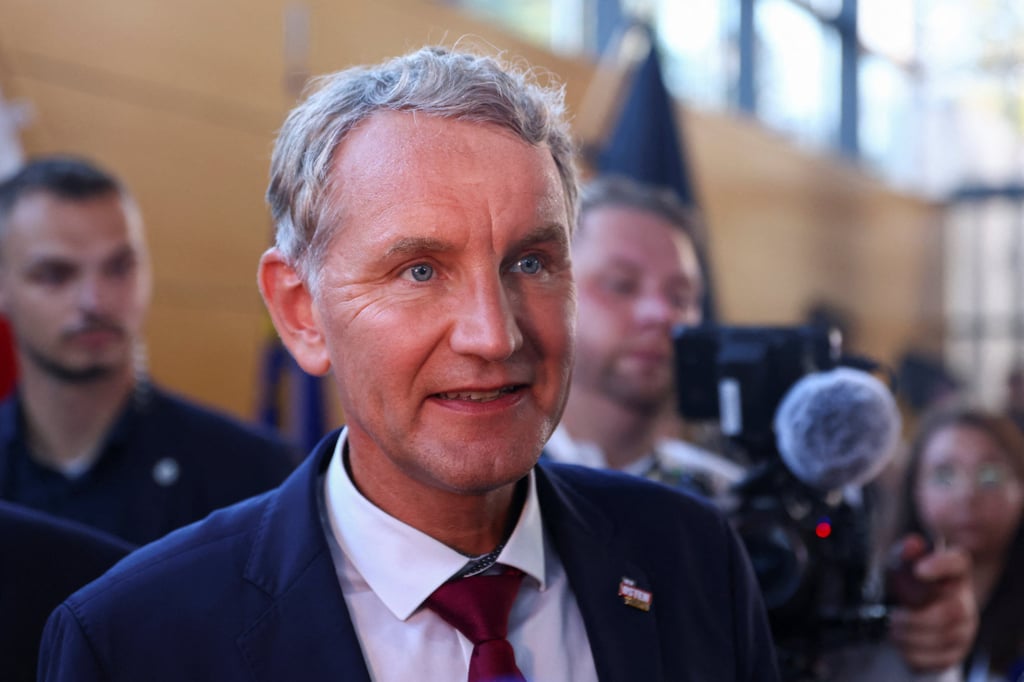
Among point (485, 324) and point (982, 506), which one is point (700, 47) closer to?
Result: point (982, 506)

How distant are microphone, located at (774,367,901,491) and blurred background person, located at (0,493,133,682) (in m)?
0.93

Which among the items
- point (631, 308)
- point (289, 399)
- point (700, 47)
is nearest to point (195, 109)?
point (289, 399)

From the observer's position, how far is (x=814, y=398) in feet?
5.34

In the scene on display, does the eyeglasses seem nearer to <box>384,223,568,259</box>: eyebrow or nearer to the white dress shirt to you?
the white dress shirt

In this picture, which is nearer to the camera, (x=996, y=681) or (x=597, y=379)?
(x=597, y=379)

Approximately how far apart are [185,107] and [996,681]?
10.1ft

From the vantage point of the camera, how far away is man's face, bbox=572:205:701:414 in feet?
7.66

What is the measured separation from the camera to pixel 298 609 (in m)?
1.22

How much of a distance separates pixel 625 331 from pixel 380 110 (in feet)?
3.86

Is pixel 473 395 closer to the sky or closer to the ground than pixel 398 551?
closer to the sky

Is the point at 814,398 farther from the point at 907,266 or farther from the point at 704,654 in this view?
the point at 907,266

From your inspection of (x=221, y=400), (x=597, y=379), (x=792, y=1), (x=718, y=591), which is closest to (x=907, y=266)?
(x=792, y=1)

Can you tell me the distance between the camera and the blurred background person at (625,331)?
2336mm

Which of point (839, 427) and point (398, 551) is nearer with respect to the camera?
point (398, 551)
